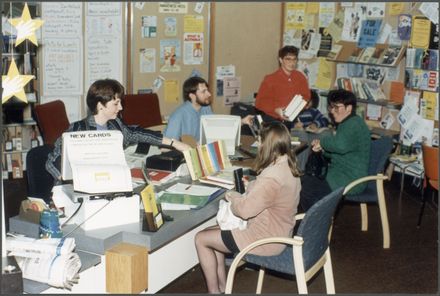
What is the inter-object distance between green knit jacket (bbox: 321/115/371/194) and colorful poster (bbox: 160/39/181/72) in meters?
2.74

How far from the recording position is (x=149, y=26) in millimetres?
7117

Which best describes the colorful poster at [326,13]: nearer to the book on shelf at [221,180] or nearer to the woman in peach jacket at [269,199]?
the book on shelf at [221,180]

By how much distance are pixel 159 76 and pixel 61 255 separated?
15.0 ft

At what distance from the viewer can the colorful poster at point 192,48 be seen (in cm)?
749

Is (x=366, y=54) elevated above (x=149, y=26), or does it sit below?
below

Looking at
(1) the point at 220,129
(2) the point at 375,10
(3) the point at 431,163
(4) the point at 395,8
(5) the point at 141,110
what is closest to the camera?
(1) the point at 220,129

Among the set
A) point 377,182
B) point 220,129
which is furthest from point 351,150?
point 220,129

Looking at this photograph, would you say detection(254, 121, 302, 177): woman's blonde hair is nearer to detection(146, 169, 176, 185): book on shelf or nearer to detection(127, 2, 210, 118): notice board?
detection(146, 169, 176, 185): book on shelf

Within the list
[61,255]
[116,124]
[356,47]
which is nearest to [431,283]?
[116,124]

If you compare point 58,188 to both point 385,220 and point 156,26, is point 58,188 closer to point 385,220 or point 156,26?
point 385,220

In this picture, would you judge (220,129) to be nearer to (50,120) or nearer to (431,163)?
(50,120)

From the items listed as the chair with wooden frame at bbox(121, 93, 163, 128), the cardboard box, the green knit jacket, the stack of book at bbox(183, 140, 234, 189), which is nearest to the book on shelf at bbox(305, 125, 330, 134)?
the chair with wooden frame at bbox(121, 93, 163, 128)

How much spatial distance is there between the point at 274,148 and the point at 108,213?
A: 39.3 inches

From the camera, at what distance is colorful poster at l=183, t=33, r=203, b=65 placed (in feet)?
24.6
